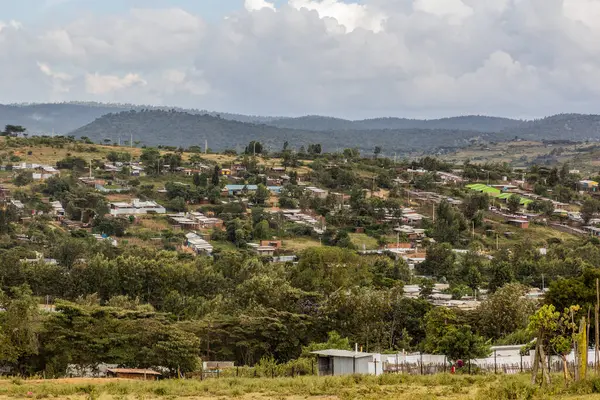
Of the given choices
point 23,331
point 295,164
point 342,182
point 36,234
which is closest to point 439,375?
point 23,331

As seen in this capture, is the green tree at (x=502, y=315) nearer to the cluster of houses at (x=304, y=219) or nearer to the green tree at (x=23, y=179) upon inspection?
the cluster of houses at (x=304, y=219)

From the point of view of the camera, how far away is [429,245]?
179 ft

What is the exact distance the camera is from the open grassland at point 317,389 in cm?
1723

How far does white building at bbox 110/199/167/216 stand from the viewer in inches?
2429

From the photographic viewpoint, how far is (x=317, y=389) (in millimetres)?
18734

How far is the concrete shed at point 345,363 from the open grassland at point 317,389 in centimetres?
271

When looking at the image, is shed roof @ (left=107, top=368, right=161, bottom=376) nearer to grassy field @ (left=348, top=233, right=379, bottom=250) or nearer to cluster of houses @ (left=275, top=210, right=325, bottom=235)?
grassy field @ (left=348, top=233, right=379, bottom=250)

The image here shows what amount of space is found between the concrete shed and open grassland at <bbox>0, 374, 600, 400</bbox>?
2.71 metres

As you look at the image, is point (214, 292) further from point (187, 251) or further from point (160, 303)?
point (187, 251)

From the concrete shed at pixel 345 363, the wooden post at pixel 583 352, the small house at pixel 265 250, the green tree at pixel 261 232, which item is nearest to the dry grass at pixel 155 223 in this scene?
the green tree at pixel 261 232

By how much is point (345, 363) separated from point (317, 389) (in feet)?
15.1

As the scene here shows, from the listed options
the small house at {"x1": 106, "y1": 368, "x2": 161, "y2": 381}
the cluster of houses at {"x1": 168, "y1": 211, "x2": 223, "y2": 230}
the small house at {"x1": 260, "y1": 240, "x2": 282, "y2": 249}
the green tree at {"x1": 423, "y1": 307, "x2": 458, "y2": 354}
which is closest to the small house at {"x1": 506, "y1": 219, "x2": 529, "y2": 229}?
the small house at {"x1": 260, "y1": 240, "x2": 282, "y2": 249}

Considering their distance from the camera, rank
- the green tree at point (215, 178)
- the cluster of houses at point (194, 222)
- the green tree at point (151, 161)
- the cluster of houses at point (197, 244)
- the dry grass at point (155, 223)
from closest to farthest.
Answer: the cluster of houses at point (197, 244) → the dry grass at point (155, 223) → the cluster of houses at point (194, 222) → the green tree at point (215, 178) → the green tree at point (151, 161)

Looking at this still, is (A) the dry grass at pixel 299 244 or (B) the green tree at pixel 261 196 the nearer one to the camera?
(A) the dry grass at pixel 299 244
